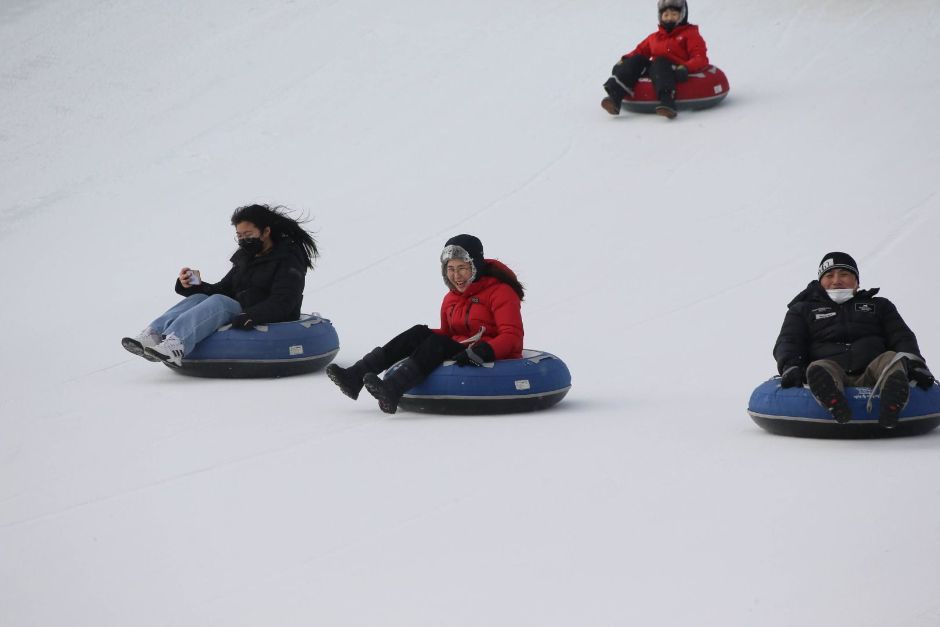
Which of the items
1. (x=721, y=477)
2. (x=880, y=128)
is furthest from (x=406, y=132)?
(x=721, y=477)

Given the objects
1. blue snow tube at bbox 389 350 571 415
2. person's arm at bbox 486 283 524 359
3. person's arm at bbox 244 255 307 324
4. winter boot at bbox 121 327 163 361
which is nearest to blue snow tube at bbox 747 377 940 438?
blue snow tube at bbox 389 350 571 415

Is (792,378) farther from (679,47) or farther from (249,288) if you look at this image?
(679,47)

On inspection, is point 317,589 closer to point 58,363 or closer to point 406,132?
point 58,363

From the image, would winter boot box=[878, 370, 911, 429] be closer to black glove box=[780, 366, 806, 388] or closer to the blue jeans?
black glove box=[780, 366, 806, 388]

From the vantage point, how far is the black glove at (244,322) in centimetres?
747

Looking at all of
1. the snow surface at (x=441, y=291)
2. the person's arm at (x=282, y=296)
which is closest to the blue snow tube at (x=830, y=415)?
the snow surface at (x=441, y=291)

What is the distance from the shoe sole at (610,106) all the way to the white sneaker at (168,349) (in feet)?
22.5

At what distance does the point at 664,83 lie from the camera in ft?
42.0

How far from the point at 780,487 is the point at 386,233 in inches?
267

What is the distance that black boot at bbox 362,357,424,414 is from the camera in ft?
19.9

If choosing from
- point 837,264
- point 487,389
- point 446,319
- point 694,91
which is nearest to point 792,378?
point 837,264

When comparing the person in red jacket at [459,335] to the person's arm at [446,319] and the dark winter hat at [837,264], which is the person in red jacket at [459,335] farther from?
the dark winter hat at [837,264]

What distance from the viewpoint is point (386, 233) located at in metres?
11.1

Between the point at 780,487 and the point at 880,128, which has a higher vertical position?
the point at 880,128
